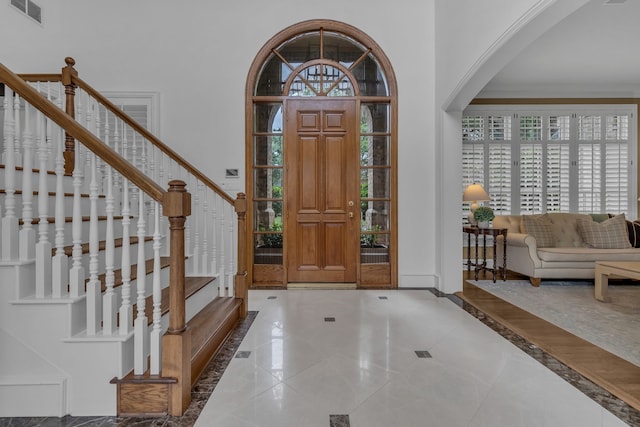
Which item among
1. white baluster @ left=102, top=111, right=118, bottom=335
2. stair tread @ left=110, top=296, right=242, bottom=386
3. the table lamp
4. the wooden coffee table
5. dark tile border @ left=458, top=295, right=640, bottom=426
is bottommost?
dark tile border @ left=458, top=295, right=640, bottom=426

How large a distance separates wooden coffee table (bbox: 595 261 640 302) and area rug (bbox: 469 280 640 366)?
0.32 feet

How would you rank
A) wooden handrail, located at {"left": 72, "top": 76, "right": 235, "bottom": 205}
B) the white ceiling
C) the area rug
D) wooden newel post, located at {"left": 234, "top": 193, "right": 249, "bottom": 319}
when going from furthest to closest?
the white ceiling
wooden newel post, located at {"left": 234, "top": 193, "right": 249, "bottom": 319}
wooden handrail, located at {"left": 72, "top": 76, "right": 235, "bottom": 205}
the area rug

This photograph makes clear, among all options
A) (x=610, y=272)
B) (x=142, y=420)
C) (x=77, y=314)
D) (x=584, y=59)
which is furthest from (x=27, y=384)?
(x=584, y=59)

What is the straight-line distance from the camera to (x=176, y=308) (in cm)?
163

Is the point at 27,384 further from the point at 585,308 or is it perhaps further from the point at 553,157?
the point at 553,157

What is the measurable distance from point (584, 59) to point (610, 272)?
133 inches

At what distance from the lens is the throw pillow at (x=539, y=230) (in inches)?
178

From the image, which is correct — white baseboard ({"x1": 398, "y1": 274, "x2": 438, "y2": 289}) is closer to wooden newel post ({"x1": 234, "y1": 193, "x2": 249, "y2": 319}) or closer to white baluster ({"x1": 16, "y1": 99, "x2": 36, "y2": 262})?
wooden newel post ({"x1": 234, "y1": 193, "x2": 249, "y2": 319})

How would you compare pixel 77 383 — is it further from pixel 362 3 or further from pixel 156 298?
pixel 362 3

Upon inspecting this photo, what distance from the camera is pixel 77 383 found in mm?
1598

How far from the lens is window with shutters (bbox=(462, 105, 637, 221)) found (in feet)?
19.2

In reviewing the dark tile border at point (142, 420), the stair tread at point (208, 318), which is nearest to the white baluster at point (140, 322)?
the dark tile border at point (142, 420)

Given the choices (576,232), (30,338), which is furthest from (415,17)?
(30,338)

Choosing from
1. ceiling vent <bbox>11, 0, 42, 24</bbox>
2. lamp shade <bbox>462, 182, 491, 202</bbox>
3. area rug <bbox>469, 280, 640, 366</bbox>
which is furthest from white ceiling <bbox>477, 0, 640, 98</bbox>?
ceiling vent <bbox>11, 0, 42, 24</bbox>
